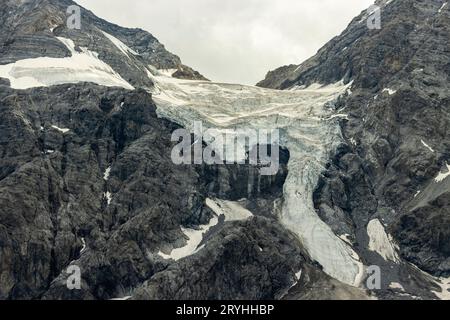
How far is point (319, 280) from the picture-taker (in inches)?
4862

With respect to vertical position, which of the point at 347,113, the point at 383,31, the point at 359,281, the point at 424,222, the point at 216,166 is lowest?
the point at 359,281

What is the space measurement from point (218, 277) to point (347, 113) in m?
71.6

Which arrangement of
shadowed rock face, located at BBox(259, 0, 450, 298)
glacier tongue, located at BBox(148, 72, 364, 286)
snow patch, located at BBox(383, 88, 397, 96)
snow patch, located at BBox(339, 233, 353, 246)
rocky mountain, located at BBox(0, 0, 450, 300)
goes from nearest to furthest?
rocky mountain, located at BBox(0, 0, 450, 300)
glacier tongue, located at BBox(148, 72, 364, 286)
shadowed rock face, located at BBox(259, 0, 450, 298)
snow patch, located at BBox(339, 233, 353, 246)
snow patch, located at BBox(383, 88, 397, 96)

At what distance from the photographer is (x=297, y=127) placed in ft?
568


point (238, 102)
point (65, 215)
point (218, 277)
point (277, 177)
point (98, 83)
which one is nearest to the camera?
point (218, 277)

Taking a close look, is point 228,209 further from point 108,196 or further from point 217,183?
point 108,196

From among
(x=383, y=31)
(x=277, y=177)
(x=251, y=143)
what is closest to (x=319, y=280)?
(x=277, y=177)

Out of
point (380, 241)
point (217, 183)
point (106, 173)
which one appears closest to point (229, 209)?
point (217, 183)

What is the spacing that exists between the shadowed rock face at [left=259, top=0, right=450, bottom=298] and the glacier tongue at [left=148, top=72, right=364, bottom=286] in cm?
321

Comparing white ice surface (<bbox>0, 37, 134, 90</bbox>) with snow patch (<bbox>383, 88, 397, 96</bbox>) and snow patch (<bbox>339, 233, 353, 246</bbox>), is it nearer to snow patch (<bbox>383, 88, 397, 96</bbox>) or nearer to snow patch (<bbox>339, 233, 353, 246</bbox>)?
snow patch (<bbox>383, 88, 397, 96</bbox>)

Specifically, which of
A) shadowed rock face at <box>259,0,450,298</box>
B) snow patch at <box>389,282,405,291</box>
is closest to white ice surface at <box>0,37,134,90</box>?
shadowed rock face at <box>259,0,450,298</box>

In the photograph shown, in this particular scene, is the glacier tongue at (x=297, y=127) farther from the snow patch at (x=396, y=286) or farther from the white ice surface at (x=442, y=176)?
the white ice surface at (x=442, y=176)

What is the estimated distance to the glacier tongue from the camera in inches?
5384

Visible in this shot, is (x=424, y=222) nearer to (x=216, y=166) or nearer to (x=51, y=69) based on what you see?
(x=216, y=166)
